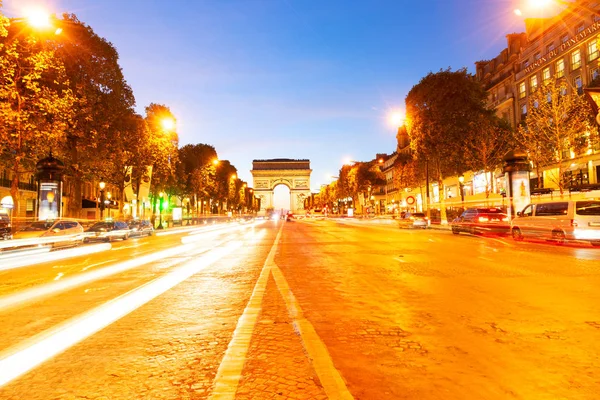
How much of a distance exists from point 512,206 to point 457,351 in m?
27.4

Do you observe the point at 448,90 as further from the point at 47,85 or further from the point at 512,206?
the point at 47,85

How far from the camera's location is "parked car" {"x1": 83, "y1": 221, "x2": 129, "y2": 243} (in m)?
25.9

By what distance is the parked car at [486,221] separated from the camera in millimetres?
25297

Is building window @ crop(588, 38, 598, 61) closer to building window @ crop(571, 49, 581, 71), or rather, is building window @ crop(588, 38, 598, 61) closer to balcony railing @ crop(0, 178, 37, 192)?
building window @ crop(571, 49, 581, 71)

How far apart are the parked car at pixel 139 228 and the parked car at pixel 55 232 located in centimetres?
915

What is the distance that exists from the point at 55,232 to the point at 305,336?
19.9 m

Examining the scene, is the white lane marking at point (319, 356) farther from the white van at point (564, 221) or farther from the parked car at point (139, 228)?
the parked car at point (139, 228)

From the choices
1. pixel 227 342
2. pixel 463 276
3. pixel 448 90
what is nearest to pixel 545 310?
pixel 463 276

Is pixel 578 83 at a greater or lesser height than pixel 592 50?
lesser

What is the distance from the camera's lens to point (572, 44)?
39656 mm

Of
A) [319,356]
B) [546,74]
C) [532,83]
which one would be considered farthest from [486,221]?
[532,83]

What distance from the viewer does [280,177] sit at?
141500mm

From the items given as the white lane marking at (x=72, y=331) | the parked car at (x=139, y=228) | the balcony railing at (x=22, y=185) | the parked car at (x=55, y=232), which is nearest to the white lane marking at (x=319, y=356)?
the white lane marking at (x=72, y=331)

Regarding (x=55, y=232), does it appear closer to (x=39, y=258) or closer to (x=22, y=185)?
(x=39, y=258)
